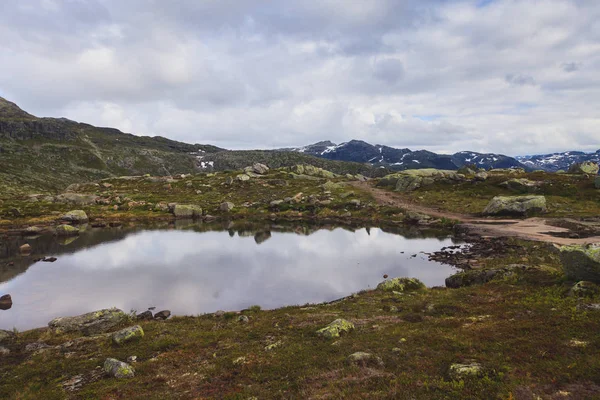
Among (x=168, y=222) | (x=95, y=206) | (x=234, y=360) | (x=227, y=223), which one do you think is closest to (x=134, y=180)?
(x=95, y=206)

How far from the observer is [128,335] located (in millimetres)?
22688

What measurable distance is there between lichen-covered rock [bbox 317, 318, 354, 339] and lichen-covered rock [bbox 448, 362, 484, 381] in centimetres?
792

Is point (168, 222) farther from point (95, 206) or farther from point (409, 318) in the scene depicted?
point (409, 318)

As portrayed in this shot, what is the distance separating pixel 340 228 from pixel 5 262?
59.7 metres

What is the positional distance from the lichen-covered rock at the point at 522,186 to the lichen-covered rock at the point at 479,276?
69.1 metres

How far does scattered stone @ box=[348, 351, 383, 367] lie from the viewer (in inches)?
629

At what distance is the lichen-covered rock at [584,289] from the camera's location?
2086 centimetres

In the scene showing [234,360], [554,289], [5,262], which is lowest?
[5,262]

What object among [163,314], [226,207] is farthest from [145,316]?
[226,207]

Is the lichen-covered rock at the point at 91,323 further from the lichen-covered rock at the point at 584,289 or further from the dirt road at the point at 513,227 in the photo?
the dirt road at the point at 513,227

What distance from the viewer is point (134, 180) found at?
147 m

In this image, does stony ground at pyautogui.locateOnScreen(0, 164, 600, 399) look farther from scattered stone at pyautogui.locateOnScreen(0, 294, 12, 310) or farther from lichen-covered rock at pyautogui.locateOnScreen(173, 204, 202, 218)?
lichen-covered rock at pyautogui.locateOnScreen(173, 204, 202, 218)

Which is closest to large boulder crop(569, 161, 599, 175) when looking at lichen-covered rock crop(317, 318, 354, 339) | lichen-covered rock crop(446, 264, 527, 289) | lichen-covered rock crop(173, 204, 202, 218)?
lichen-covered rock crop(446, 264, 527, 289)

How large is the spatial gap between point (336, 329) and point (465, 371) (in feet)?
29.1
